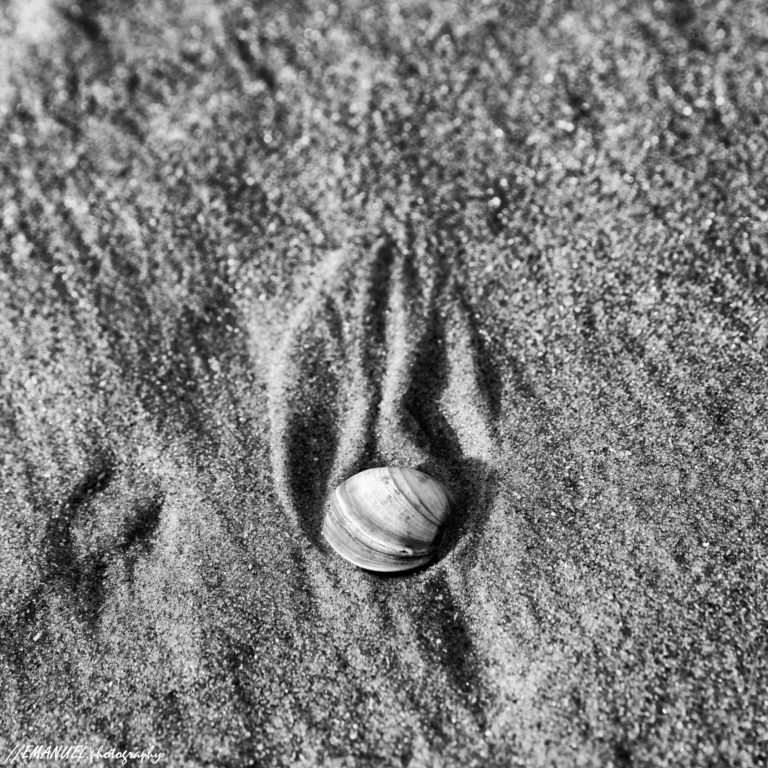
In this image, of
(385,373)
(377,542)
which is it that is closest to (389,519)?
(377,542)

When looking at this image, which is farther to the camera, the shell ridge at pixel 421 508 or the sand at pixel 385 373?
the shell ridge at pixel 421 508

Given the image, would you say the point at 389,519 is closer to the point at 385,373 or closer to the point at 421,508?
the point at 421,508

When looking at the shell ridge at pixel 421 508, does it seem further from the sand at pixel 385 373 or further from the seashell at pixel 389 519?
the sand at pixel 385 373

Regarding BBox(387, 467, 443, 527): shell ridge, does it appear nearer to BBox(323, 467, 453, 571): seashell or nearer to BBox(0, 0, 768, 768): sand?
BBox(323, 467, 453, 571): seashell

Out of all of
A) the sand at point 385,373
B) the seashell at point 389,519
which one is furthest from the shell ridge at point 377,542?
the sand at point 385,373

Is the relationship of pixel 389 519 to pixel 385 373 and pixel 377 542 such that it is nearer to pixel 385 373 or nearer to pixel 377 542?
pixel 377 542

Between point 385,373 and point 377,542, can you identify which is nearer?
point 377,542

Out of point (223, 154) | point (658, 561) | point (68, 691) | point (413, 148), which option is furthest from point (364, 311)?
point (68, 691)
